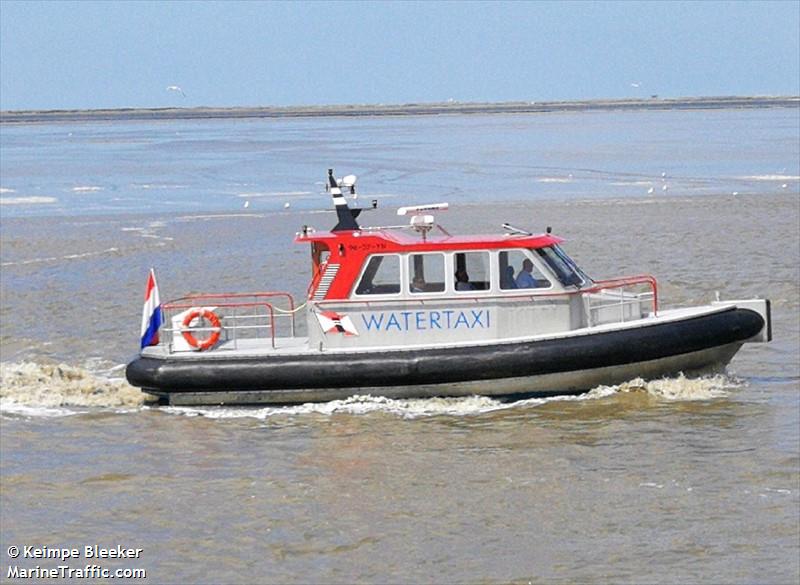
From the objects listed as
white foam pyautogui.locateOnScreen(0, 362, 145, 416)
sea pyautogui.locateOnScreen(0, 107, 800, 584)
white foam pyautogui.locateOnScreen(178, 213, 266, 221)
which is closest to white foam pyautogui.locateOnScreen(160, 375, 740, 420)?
sea pyautogui.locateOnScreen(0, 107, 800, 584)

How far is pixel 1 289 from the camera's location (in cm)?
2536

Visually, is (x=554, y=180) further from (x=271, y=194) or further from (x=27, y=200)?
(x=27, y=200)

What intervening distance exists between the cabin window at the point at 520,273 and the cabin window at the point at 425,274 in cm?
67

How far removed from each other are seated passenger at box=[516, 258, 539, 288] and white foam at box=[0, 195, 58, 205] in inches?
1147

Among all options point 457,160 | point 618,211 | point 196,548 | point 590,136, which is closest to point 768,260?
point 618,211

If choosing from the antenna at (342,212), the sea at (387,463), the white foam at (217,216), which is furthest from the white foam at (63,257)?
the antenna at (342,212)

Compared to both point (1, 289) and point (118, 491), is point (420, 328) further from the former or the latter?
point (1, 289)

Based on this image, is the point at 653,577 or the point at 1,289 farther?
the point at 1,289

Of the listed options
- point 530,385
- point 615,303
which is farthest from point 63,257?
point 530,385

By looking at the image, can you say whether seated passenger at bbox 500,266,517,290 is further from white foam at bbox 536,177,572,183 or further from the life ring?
white foam at bbox 536,177,572,183

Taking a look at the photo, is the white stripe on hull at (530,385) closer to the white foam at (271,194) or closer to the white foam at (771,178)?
the white foam at (271,194)

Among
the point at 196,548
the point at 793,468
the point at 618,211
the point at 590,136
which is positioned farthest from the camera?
the point at 590,136

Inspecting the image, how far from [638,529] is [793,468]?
2.25 meters

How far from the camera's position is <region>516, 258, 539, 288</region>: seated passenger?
16.0 meters
